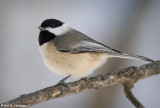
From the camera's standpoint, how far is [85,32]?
4.48 metres

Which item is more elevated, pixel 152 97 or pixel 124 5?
pixel 124 5

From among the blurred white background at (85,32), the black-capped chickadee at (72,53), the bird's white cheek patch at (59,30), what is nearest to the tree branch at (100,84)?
the black-capped chickadee at (72,53)

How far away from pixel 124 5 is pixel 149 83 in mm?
887

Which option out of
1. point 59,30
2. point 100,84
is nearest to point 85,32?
point 59,30

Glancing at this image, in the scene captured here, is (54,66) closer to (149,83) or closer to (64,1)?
(149,83)

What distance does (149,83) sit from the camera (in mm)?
4262

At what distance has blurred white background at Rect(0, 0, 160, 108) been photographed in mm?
3988

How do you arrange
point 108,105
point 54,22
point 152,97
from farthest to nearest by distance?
point 152,97
point 108,105
point 54,22

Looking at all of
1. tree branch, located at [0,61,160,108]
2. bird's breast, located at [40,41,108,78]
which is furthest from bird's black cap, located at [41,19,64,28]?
tree branch, located at [0,61,160,108]

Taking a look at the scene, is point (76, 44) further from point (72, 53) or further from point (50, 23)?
point (50, 23)

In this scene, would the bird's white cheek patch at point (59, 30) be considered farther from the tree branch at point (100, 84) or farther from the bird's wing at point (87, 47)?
the tree branch at point (100, 84)

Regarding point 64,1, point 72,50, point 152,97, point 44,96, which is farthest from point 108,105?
point 64,1

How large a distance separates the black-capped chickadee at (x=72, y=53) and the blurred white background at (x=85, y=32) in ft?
2.47

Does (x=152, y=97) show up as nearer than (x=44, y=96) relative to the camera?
No
